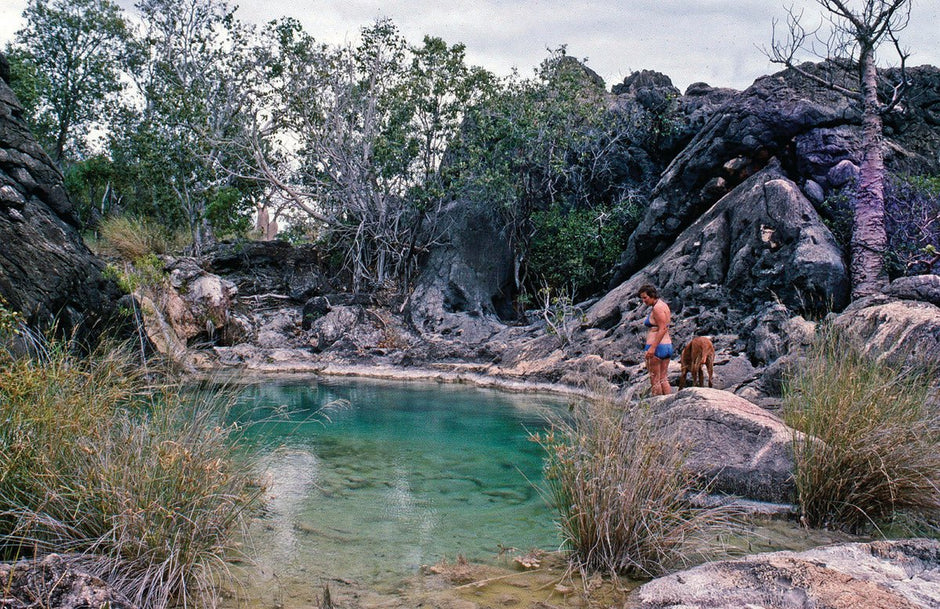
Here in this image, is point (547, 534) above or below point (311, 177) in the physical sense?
below

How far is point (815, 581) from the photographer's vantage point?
122 inches

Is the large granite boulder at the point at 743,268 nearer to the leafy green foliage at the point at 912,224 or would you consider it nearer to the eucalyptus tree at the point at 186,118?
the leafy green foliage at the point at 912,224

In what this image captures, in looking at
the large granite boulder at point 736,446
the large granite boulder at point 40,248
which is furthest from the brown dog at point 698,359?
the large granite boulder at point 40,248

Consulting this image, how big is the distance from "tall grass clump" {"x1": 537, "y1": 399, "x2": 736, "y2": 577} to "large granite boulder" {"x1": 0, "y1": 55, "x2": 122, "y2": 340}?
8.55 m

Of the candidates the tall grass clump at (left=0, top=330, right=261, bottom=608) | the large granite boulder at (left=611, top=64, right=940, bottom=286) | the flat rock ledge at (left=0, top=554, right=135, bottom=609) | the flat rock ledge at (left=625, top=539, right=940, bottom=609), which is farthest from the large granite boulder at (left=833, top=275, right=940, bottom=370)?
Answer: the flat rock ledge at (left=0, top=554, right=135, bottom=609)

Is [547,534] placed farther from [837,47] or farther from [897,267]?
[837,47]

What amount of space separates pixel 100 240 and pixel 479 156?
11.9 m

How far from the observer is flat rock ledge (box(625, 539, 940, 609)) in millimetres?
2963

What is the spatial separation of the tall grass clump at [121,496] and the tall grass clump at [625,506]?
77.0 inches

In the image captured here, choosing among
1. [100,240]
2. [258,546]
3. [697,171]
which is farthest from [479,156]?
[258,546]

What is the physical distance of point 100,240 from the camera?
63.3 ft

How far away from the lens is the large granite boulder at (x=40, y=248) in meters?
9.63

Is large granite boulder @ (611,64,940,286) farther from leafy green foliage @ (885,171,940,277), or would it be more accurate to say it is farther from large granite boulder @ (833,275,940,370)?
large granite boulder @ (833,275,940,370)

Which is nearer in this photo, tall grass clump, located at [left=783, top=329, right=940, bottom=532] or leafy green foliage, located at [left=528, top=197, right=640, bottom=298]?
tall grass clump, located at [left=783, top=329, right=940, bottom=532]
